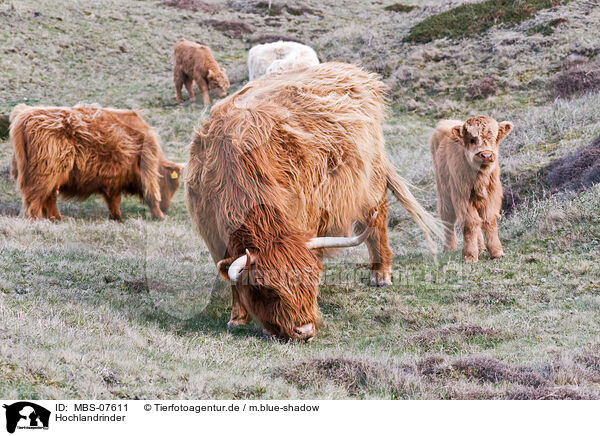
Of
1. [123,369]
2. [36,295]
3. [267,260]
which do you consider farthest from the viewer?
[36,295]

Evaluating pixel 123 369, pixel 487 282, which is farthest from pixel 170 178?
pixel 123 369

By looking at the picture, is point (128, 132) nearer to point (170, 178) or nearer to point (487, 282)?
point (170, 178)

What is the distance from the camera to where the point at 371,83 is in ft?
24.4

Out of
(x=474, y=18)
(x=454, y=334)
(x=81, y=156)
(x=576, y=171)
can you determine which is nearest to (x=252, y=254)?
(x=454, y=334)

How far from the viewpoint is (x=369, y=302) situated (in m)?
7.05

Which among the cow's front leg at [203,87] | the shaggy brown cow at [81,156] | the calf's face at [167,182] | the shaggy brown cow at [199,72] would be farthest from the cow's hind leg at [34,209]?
the cow's front leg at [203,87]

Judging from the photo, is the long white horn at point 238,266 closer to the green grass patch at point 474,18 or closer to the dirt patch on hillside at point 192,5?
the green grass patch at point 474,18

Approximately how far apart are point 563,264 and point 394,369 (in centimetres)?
371

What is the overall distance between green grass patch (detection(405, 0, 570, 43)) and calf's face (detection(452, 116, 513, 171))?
14492 millimetres

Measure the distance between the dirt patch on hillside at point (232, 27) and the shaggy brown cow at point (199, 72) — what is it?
10.7 meters

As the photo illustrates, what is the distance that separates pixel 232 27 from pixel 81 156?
76.0 ft

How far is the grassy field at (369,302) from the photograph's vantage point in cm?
436
